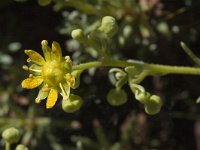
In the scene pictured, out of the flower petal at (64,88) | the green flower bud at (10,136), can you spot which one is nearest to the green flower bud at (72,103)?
the flower petal at (64,88)

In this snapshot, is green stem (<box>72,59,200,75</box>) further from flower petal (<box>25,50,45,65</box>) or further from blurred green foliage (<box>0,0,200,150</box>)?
blurred green foliage (<box>0,0,200,150</box>)

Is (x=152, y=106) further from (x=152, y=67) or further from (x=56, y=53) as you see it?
(x=56, y=53)

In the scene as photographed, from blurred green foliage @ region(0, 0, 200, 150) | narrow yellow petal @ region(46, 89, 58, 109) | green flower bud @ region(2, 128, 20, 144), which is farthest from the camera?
blurred green foliage @ region(0, 0, 200, 150)

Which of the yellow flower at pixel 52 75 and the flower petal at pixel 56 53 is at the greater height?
the flower petal at pixel 56 53

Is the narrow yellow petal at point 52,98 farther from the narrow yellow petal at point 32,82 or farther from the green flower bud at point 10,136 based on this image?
the green flower bud at point 10,136

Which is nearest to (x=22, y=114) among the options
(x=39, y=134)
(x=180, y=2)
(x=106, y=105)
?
(x=39, y=134)

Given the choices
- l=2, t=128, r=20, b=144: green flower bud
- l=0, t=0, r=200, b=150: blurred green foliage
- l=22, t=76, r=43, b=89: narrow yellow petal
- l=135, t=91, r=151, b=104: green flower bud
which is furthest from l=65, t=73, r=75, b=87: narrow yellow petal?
l=0, t=0, r=200, b=150: blurred green foliage
